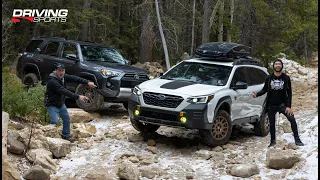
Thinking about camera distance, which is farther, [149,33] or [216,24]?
[216,24]

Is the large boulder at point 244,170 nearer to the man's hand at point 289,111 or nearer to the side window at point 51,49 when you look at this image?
the man's hand at point 289,111

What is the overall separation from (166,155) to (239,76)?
257cm

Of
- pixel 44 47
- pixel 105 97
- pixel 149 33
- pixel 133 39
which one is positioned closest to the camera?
pixel 105 97

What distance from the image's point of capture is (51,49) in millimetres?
12219

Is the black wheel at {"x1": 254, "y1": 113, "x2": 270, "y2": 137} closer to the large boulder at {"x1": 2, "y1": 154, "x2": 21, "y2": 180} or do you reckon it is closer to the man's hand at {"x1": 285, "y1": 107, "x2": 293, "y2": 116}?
the man's hand at {"x1": 285, "y1": 107, "x2": 293, "y2": 116}

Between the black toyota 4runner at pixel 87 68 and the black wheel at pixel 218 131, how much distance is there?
3227mm

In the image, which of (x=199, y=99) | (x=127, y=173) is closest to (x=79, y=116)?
(x=199, y=99)

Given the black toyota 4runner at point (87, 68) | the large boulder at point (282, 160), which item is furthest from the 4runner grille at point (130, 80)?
the large boulder at point (282, 160)

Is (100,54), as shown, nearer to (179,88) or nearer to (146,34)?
(179,88)

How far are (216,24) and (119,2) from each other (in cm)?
574

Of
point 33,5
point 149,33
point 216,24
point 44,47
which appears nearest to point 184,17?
point 216,24

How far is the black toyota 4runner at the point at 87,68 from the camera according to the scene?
10.6 meters

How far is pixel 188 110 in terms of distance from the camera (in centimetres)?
768

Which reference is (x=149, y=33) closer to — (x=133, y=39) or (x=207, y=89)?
(x=133, y=39)
